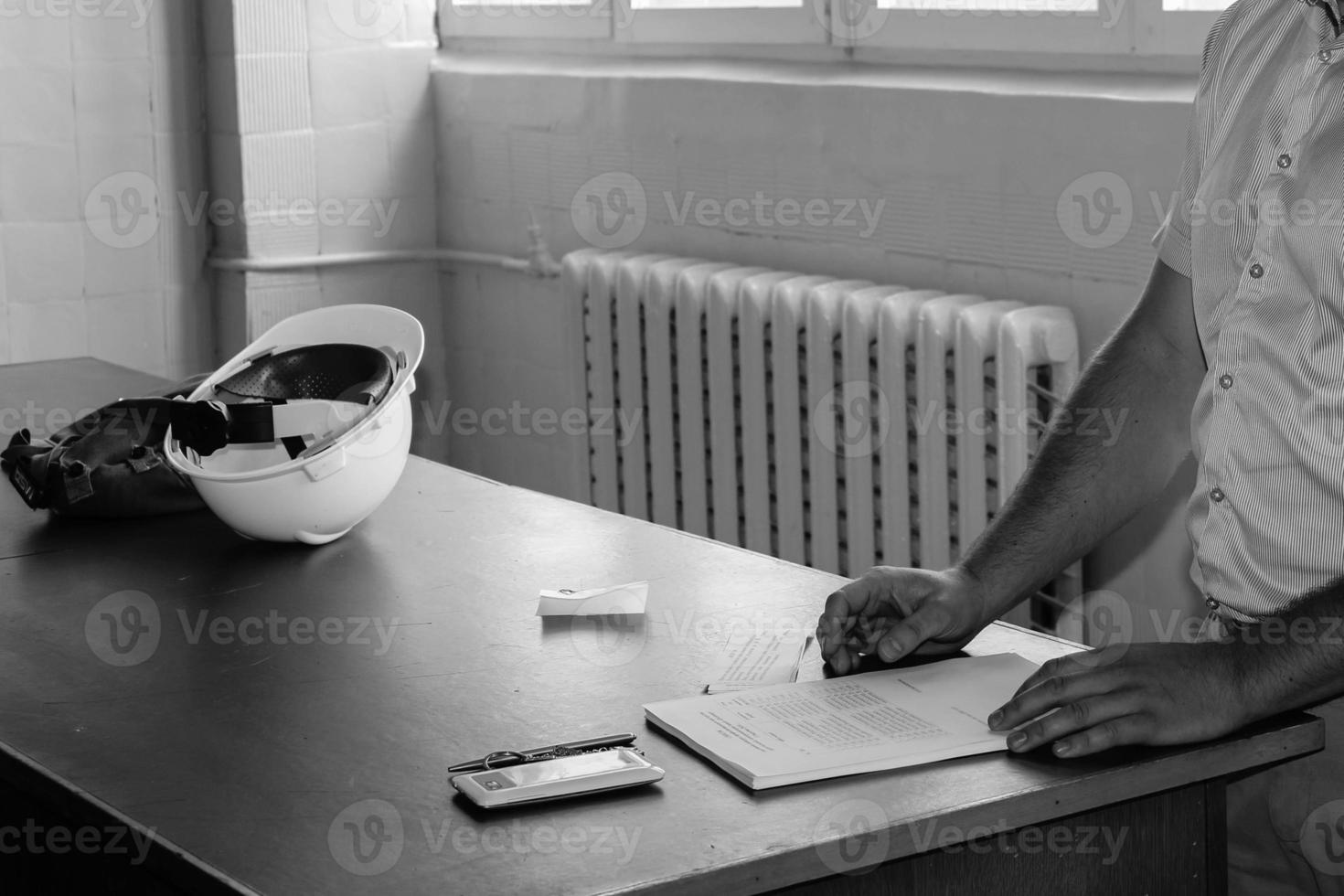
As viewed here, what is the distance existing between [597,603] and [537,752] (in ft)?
1.32

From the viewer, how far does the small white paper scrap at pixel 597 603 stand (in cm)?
175

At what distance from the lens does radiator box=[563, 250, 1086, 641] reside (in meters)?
2.70

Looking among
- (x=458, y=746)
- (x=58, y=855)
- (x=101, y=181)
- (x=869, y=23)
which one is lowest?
(x=58, y=855)

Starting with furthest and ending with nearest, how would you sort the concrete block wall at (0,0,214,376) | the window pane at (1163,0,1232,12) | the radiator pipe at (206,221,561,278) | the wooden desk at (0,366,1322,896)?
the radiator pipe at (206,221,561,278), the concrete block wall at (0,0,214,376), the window pane at (1163,0,1232,12), the wooden desk at (0,366,1322,896)

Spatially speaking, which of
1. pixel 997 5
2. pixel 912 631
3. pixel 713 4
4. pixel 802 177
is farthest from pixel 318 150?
pixel 912 631

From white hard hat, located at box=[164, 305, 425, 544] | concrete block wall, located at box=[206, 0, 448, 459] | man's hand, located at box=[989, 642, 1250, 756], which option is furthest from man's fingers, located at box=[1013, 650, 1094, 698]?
concrete block wall, located at box=[206, 0, 448, 459]

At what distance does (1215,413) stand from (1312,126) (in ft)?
0.96

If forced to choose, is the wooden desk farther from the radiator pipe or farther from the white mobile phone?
the radiator pipe

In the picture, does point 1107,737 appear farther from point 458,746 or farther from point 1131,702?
point 458,746

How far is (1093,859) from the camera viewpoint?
1433 mm

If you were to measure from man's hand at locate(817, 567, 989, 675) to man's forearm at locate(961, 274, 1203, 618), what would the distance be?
0.10 metres

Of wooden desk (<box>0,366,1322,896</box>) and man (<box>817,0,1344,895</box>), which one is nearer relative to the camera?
wooden desk (<box>0,366,1322,896</box>)

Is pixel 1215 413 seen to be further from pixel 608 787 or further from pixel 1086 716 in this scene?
pixel 608 787

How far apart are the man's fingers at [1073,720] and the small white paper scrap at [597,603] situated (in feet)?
1.68
